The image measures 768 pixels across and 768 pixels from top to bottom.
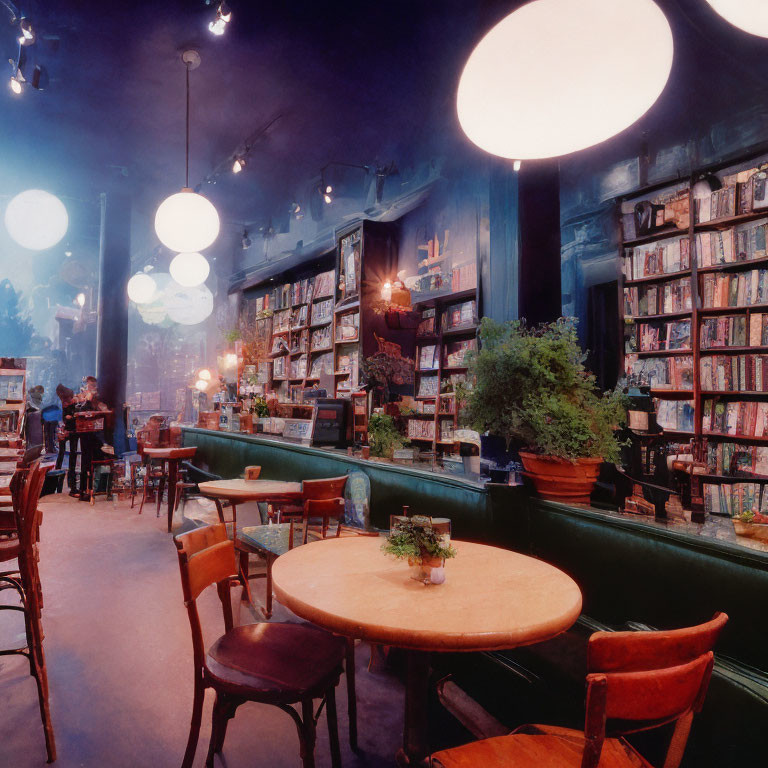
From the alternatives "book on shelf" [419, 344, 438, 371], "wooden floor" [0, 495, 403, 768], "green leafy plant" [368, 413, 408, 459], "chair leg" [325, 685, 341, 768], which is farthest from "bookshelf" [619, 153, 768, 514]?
"chair leg" [325, 685, 341, 768]

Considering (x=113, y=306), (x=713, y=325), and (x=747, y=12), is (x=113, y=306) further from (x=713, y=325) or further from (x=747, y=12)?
(x=747, y=12)

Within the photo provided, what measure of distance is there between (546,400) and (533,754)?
149 cm

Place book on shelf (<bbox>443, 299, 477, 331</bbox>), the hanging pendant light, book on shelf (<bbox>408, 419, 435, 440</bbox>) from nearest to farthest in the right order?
1. the hanging pendant light
2. book on shelf (<bbox>443, 299, 477, 331</bbox>)
3. book on shelf (<bbox>408, 419, 435, 440</bbox>)

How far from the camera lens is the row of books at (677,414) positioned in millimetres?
4227

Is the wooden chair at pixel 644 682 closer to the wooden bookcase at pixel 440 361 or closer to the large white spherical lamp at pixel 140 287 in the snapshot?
the wooden bookcase at pixel 440 361

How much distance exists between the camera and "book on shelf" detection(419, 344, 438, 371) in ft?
21.2

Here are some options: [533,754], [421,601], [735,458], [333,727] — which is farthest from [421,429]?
[533,754]

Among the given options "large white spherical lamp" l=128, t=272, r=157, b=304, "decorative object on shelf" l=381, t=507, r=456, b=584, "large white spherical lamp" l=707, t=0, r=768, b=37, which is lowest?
"decorative object on shelf" l=381, t=507, r=456, b=584

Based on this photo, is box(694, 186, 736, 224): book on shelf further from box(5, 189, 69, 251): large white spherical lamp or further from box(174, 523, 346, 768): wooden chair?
box(5, 189, 69, 251): large white spherical lamp

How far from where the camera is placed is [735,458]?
3926 mm

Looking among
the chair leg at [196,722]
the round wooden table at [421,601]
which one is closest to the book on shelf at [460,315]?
the round wooden table at [421,601]

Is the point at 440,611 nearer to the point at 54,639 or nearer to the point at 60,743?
the point at 60,743

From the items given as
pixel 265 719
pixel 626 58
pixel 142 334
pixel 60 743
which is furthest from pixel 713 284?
pixel 142 334

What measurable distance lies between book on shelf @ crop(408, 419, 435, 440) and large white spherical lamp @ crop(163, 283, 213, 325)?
6.39 m
